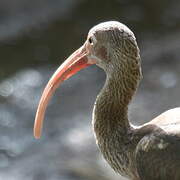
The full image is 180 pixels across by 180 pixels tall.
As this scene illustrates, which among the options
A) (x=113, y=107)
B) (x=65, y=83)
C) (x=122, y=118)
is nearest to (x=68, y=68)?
(x=113, y=107)

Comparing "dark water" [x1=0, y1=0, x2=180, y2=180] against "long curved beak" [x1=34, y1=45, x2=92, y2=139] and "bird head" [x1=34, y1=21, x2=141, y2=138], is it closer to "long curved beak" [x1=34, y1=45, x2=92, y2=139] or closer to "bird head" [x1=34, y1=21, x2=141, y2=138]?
"long curved beak" [x1=34, y1=45, x2=92, y2=139]

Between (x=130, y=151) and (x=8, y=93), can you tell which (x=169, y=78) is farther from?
(x=130, y=151)

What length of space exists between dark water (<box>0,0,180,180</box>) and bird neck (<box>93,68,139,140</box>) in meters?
3.43

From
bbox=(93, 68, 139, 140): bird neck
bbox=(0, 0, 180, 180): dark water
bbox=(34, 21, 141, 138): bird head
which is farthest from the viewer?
bbox=(0, 0, 180, 180): dark water

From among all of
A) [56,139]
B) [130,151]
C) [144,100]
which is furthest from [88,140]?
[130,151]

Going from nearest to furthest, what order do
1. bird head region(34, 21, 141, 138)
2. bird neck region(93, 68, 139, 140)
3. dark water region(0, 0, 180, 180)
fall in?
bird head region(34, 21, 141, 138)
bird neck region(93, 68, 139, 140)
dark water region(0, 0, 180, 180)

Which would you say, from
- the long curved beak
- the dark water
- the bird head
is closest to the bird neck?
the bird head

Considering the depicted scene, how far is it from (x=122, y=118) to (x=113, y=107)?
116 mm

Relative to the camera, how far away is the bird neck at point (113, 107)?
15.8 feet

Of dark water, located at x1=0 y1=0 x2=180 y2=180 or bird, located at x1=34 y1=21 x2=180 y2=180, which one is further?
dark water, located at x1=0 y1=0 x2=180 y2=180

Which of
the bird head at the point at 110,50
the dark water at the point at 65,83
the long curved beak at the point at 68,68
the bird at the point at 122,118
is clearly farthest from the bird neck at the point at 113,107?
the dark water at the point at 65,83

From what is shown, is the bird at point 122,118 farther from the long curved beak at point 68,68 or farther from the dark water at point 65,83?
the dark water at point 65,83

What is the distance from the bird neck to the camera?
4.81 metres

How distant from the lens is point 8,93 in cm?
1072
